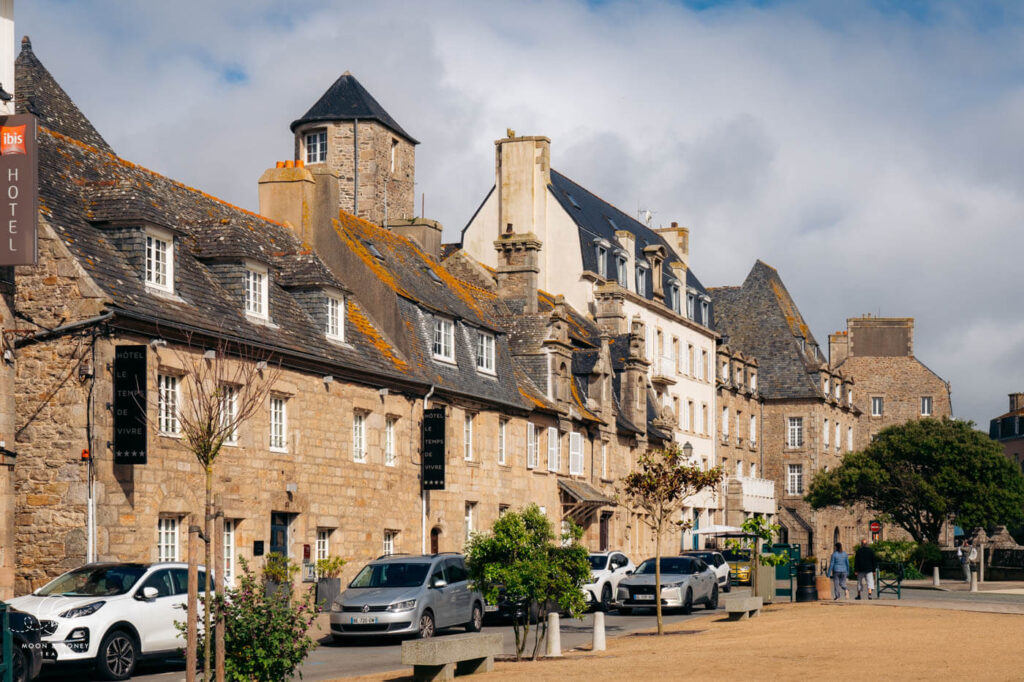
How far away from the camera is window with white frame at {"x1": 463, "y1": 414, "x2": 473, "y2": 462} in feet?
124

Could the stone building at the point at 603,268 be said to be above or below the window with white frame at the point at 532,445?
above

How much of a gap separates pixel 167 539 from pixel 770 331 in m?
61.2

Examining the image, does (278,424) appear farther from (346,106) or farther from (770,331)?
(770,331)

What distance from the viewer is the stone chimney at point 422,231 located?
153 feet

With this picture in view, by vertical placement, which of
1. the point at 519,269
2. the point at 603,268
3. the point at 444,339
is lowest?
the point at 444,339

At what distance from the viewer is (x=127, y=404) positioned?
24000 mm

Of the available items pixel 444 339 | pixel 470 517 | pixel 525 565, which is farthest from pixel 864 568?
Result: pixel 525 565

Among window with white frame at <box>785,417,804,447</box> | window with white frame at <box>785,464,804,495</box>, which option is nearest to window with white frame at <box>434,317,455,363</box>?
window with white frame at <box>785,464,804,495</box>

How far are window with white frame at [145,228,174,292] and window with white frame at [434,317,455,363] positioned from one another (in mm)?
11015

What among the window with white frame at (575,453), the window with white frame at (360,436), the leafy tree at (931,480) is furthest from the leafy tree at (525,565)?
the leafy tree at (931,480)

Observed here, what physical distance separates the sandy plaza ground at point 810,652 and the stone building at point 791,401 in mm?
48916

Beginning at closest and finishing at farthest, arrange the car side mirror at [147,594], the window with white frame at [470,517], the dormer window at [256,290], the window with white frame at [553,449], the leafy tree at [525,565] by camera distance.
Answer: the car side mirror at [147,594] < the leafy tree at [525,565] < the dormer window at [256,290] < the window with white frame at [470,517] < the window with white frame at [553,449]

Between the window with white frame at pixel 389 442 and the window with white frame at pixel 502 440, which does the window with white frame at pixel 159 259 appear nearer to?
the window with white frame at pixel 389 442

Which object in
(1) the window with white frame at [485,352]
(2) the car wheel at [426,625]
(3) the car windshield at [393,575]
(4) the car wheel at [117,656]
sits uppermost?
(1) the window with white frame at [485,352]
